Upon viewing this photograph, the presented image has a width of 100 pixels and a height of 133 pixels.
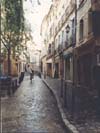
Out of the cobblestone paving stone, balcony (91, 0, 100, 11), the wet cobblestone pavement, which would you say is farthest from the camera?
balcony (91, 0, 100, 11)

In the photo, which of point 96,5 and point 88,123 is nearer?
point 88,123

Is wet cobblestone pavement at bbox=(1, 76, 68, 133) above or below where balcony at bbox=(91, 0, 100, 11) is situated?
below

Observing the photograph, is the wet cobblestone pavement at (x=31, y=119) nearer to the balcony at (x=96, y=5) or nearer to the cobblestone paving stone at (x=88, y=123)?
the cobblestone paving stone at (x=88, y=123)

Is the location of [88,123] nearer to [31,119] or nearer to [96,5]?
[31,119]

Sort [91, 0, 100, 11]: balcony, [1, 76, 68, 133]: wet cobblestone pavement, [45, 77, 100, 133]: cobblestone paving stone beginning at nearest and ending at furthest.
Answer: [45, 77, 100, 133]: cobblestone paving stone
[1, 76, 68, 133]: wet cobblestone pavement
[91, 0, 100, 11]: balcony

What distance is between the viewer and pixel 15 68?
59.5 meters

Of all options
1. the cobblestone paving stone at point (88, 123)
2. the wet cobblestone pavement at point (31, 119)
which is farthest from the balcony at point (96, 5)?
the cobblestone paving stone at point (88, 123)

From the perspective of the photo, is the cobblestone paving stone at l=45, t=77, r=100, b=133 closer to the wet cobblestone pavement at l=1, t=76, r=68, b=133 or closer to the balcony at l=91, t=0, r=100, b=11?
the wet cobblestone pavement at l=1, t=76, r=68, b=133

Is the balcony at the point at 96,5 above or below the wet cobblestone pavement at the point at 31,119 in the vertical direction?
above

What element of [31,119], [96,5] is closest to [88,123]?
[31,119]

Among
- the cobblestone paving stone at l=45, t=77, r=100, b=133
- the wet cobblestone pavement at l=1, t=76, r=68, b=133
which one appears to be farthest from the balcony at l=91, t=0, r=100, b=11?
the cobblestone paving stone at l=45, t=77, r=100, b=133

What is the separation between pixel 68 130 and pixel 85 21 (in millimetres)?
16665

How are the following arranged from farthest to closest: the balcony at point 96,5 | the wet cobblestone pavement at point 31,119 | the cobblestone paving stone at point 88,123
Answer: the balcony at point 96,5 → the wet cobblestone pavement at point 31,119 → the cobblestone paving stone at point 88,123

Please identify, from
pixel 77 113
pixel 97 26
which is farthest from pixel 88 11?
pixel 77 113
